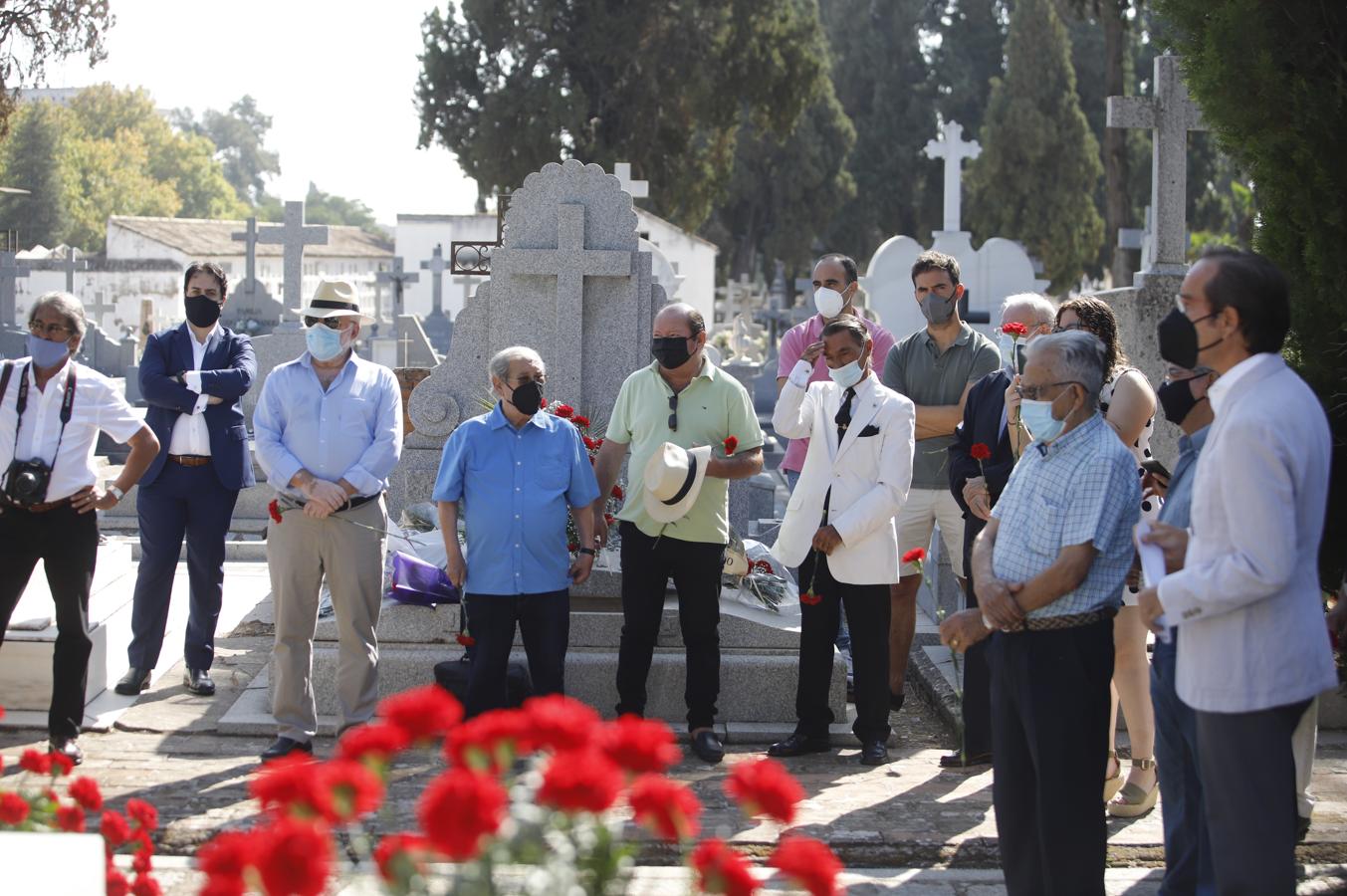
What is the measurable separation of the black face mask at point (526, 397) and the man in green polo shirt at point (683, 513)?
1.87 feet

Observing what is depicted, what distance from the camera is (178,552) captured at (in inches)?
285

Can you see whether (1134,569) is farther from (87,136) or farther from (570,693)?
(87,136)

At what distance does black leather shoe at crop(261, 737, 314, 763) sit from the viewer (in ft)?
20.3

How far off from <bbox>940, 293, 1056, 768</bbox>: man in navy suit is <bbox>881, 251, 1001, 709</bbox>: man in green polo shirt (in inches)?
19.4

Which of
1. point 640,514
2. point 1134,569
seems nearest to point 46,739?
point 640,514

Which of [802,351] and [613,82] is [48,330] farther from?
[613,82]

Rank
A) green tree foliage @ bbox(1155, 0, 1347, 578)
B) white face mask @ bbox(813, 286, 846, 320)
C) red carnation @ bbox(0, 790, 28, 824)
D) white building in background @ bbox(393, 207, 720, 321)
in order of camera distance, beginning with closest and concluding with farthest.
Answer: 1. red carnation @ bbox(0, 790, 28, 824)
2. green tree foliage @ bbox(1155, 0, 1347, 578)
3. white face mask @ bbox(813, 286, 846, 320)
4. white building in background @ bbox(393, 207, 720, 321)

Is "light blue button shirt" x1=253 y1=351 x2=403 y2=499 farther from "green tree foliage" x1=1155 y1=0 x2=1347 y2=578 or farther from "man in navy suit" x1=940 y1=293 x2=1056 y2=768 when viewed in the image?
"green tree foliage" x1=1155 y1=0 x2=1347 y2=578

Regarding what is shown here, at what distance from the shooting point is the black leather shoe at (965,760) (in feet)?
20.7

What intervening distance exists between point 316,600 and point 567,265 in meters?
2.78

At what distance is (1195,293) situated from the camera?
3.77m

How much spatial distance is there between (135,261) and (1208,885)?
5919 cm

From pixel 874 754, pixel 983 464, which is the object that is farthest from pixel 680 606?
pixel 983 464

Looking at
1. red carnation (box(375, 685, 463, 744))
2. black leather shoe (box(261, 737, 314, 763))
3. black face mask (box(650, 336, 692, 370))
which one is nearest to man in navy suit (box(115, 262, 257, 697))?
black leather shoe (box(261, 737, 314, 763))
